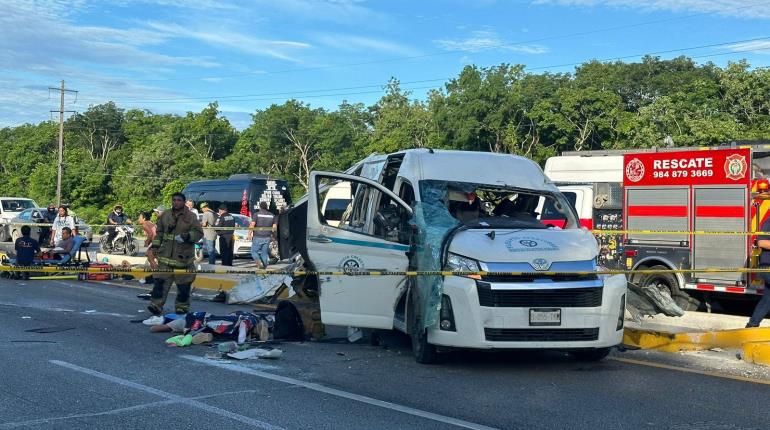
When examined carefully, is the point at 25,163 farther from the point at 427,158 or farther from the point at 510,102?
the point at 427,158

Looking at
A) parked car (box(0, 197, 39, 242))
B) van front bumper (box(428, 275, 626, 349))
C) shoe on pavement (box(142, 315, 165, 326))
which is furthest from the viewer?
parked car (box(0, 197, 39, 242))

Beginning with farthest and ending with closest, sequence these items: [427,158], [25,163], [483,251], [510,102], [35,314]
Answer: [25,163] < [510,102] < [35,314] < [427,158] < [483,251]

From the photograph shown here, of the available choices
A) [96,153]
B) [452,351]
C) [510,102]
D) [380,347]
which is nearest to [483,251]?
[452,351]

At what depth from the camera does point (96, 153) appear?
94.5m

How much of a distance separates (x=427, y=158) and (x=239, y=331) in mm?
2960

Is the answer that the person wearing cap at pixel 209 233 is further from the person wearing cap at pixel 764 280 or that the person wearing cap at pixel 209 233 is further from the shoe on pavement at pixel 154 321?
the person wearing cap at pixel 764 280

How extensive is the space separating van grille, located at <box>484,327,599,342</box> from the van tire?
787 mm

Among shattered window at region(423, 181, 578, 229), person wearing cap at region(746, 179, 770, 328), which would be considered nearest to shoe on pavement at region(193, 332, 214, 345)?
shattered window at region(423, 181, 578, 229)

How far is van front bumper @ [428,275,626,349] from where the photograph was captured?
25.1 ft

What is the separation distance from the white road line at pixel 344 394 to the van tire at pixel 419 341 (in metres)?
1.31

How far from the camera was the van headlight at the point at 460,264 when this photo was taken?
25.7ft

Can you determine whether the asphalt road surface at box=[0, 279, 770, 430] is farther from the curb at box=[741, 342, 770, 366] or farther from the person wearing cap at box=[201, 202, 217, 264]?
the person wearing cap at box=[201, 202, 217, 264]

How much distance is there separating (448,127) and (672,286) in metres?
42.1

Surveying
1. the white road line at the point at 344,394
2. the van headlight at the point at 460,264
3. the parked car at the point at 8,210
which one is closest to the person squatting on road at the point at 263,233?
the white road line at the point at 344,394
